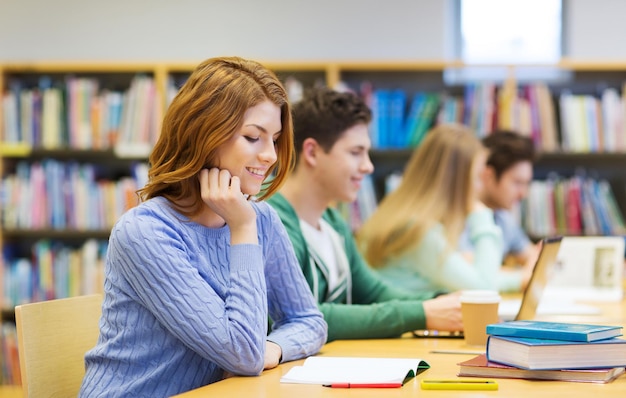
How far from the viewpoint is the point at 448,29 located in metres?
5.02

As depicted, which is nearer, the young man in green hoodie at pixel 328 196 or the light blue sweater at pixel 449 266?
the young man in green hoodie at pixel 328 196

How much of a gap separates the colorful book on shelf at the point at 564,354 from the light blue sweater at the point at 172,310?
0.42 metres

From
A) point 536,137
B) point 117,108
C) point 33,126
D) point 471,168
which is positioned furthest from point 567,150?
point 33,126

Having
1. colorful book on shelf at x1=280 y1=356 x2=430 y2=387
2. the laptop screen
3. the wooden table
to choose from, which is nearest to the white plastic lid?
the laptop screen

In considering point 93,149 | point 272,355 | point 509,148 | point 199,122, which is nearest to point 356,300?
point 272,355

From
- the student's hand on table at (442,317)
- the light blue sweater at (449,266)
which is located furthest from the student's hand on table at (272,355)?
the light blue sweater at (449,266)

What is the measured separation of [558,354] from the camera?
4.77 ft

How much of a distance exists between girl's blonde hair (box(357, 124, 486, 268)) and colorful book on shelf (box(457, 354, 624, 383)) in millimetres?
1604

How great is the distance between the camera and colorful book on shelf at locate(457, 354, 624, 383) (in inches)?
56.9

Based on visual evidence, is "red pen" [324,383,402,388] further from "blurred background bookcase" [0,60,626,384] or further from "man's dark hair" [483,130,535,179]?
"blurred background bookcase" [0,60,626,384]

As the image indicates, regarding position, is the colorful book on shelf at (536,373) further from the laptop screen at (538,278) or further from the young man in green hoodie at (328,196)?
the young man in green hoodie at (328,196)

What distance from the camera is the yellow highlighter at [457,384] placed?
139 centimetres

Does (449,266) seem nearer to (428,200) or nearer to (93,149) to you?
(428,200)

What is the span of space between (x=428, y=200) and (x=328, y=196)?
0.89m
